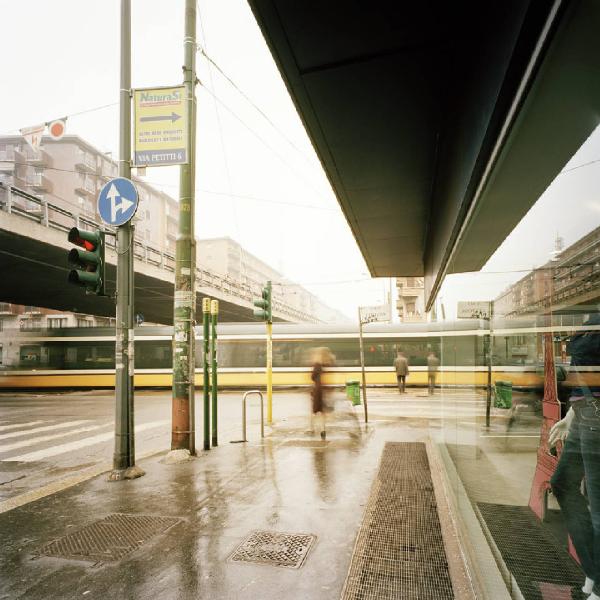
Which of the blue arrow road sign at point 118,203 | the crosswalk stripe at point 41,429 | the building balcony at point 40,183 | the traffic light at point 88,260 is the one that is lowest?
the crosswalk stripe at point 41,429

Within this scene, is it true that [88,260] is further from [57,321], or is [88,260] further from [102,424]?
[57,321]

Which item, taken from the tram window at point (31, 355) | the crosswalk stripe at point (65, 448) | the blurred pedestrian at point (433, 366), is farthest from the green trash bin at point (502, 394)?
the tram window at point (31, 355)

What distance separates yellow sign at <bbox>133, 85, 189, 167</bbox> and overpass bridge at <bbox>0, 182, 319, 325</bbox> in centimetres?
857

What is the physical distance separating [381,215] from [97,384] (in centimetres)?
2051

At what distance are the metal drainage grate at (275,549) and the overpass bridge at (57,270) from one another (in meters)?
12.6

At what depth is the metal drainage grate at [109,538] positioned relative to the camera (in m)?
3.86

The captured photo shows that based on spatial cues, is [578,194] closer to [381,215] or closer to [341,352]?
[381,215]

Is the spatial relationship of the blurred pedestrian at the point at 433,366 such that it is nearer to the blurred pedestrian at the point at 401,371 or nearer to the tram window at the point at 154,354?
the blurred pedestrian at the point at 401,371

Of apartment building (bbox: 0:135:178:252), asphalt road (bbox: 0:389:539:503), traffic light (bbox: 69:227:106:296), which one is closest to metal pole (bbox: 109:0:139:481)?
traffic light (bbox: 69:227:106:296)

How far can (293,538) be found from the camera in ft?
13.4

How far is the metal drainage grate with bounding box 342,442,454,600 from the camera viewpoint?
3150mm

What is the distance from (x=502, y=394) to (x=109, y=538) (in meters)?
4.15

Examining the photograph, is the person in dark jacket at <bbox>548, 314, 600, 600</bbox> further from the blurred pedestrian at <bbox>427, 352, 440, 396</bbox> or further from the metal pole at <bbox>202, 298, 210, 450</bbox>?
the blurred pedestrian at <bbox>427, 352, 440, 396</bbox>

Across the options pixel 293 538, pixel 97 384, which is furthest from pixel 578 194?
pixel 97 384
